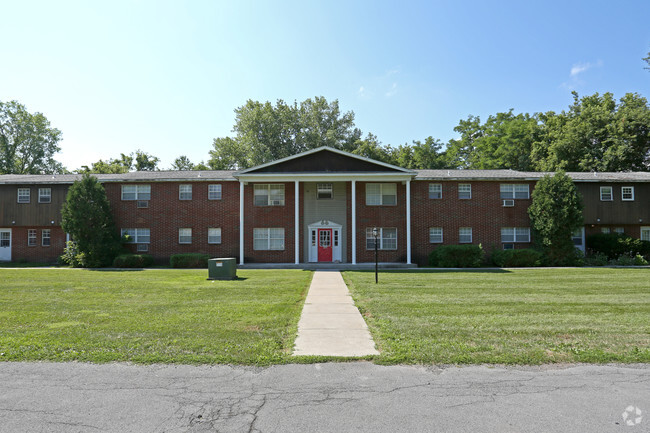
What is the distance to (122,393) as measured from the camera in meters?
4.29

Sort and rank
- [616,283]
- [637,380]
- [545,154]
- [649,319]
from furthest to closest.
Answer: [545,154]
[616,283]
[649,319]
[637,380]

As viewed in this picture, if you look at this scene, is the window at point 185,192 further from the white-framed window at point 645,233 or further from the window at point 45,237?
the white-framed window at point 645,233

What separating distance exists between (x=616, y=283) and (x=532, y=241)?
1064 cm

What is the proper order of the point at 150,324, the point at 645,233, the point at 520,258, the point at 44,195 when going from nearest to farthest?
1. the point at 150,324
2. the point at 520,258
3. the point at 645,233
4. the point at 44,195

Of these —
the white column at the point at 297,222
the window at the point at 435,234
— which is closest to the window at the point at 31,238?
the white column at the point at 297,222

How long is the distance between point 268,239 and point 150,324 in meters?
17.2

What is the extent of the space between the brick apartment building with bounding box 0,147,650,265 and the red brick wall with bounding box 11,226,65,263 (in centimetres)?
311

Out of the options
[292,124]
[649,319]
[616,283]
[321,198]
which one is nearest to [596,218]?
[616,283]

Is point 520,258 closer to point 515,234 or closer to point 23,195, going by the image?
point 515,234

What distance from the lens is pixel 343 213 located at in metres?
24.3

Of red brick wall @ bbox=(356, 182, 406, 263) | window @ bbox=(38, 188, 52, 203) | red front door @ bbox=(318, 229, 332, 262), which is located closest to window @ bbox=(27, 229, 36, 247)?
window @ bbox=(38, 188, 52, 203)

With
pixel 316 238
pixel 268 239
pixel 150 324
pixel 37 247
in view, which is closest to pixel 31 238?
pixel 37 247

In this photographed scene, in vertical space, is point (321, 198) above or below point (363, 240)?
above

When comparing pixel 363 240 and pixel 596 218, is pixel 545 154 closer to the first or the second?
pixel 596 218
